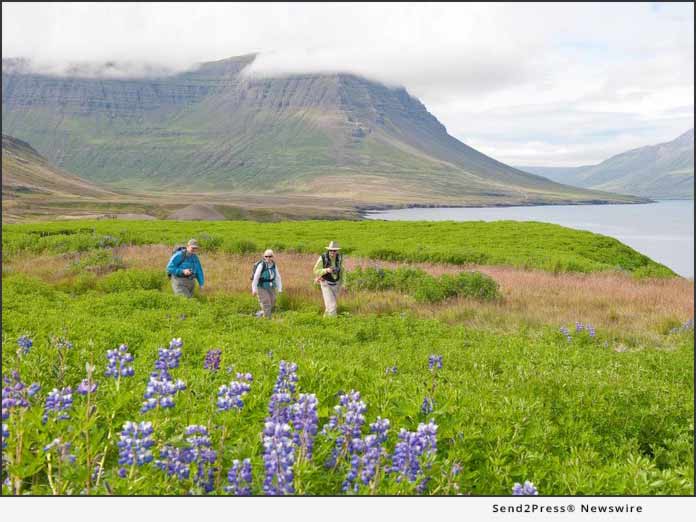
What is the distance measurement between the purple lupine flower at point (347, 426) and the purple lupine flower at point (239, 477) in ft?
2.53

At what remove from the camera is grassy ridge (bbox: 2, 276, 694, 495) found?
156 inches

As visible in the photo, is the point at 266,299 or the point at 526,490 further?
the point at 266,299

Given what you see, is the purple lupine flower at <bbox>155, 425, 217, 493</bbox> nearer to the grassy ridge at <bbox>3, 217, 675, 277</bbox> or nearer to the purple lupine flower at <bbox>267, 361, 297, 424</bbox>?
the purple lupine flower at <bbox>267, 361, 297, 424</bbox>

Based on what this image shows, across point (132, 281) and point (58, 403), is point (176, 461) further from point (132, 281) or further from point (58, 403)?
point (132, 281)

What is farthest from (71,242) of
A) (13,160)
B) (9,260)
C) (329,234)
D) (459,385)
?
(13,160)

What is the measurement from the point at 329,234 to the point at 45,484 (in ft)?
135

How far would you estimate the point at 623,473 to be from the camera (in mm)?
4445

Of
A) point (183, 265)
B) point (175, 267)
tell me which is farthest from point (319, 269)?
point (175, 267)

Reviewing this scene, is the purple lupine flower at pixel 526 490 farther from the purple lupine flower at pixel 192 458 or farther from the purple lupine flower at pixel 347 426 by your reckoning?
the purple lupine flower at pixel 192 458

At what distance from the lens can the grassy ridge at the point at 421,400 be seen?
397 cm

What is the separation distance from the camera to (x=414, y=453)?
356 cm

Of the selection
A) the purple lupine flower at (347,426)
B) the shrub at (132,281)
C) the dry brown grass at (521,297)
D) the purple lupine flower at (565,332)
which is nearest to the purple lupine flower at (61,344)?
the purple lupine flower at (347,426)

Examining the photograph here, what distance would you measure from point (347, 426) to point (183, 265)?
37.6 ft
